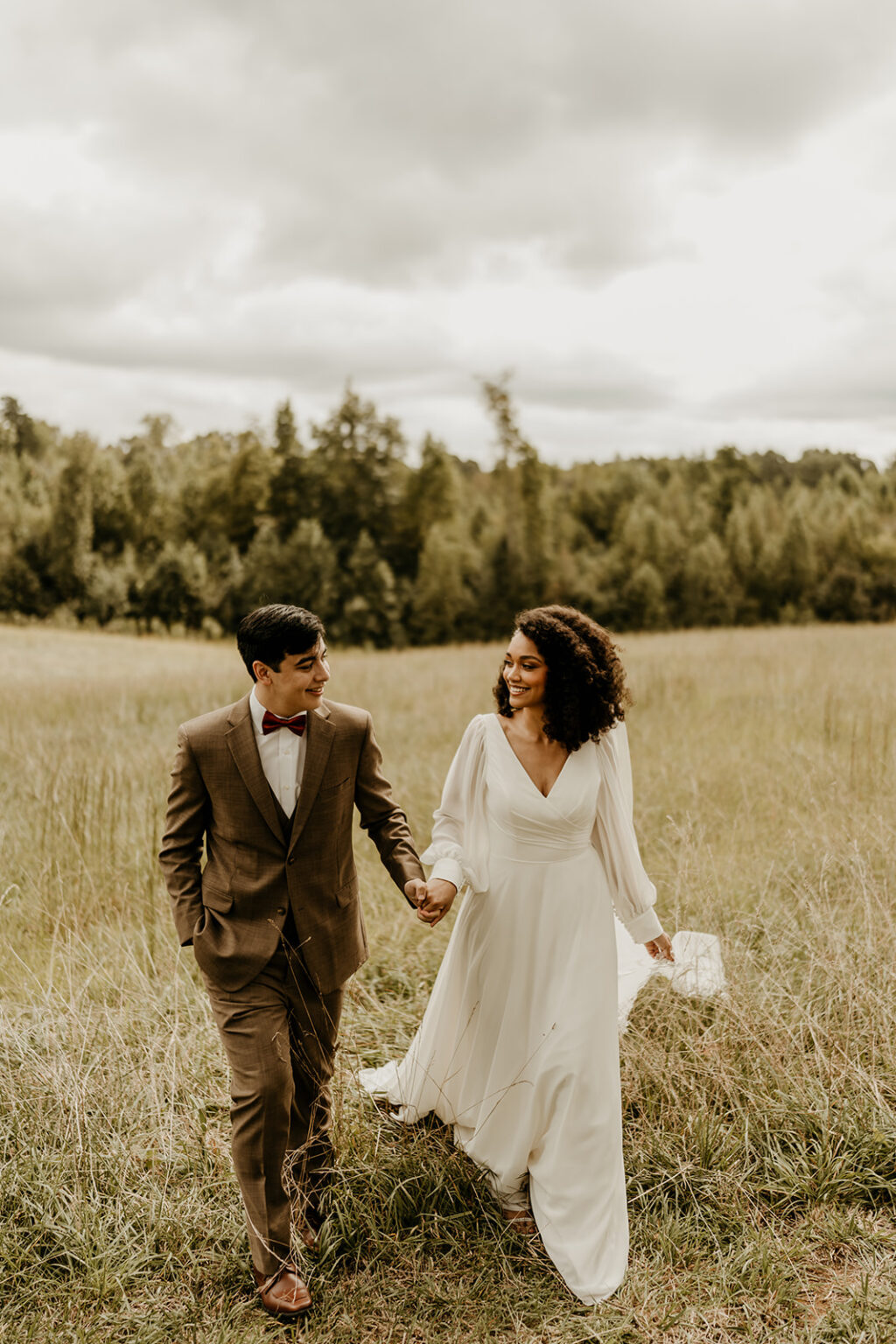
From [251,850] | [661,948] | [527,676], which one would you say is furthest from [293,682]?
[661,948]

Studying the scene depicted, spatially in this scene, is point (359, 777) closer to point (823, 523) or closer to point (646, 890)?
point (646, 890)

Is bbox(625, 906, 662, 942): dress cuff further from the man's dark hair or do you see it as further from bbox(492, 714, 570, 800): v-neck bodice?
the man's dark hair

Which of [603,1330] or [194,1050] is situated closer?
[603,1330]

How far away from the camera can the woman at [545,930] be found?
3.04 metres

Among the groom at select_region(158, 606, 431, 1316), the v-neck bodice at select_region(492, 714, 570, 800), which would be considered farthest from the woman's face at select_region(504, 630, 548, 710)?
the groom at select_region(158, 606, 431, 1316)

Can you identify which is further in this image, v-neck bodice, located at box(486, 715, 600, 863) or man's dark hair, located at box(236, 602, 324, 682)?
v-neck bodice, located at box(486, 715, 600, 863)

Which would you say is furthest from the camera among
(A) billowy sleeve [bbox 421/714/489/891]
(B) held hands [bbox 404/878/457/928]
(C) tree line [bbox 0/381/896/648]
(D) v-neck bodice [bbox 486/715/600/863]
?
(C) tree line [bbox 0/381/896/648]

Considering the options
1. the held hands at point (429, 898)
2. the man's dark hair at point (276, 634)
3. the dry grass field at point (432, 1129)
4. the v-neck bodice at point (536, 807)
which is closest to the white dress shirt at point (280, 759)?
the man's dark hair at point (276, 634)

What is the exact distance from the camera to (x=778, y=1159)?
11.1 ft

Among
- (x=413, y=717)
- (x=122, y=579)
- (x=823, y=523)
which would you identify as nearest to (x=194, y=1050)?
(x=413, y=717)

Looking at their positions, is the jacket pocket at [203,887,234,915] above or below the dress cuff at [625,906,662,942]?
above

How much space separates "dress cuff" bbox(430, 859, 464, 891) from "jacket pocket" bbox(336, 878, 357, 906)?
0.27 meters

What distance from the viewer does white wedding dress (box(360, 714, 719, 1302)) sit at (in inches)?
119

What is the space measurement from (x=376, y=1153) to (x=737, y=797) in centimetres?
462
